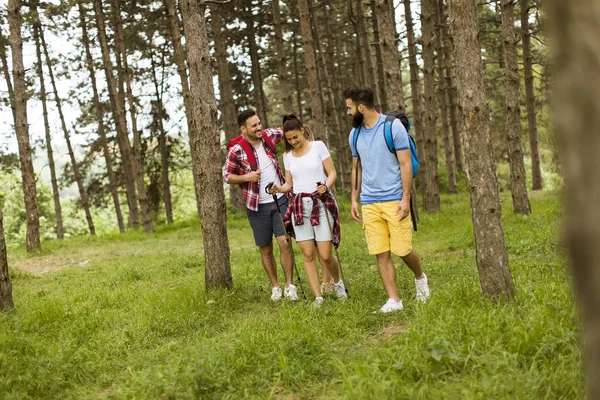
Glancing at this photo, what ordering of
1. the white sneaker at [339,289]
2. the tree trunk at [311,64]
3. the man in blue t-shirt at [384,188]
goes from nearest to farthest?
the man in blue t-shirt at [384,188]
the white sneaker at [339,289]
the tree trunk at [311,64]

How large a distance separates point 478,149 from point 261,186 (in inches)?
123

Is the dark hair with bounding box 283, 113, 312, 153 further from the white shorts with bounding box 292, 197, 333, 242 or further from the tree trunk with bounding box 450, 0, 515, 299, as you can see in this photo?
the tree trunk with bounding box 450, 0, 515, 299

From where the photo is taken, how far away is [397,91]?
494 inches

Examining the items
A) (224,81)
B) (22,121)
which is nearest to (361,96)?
(22,121)

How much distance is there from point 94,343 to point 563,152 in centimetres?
562

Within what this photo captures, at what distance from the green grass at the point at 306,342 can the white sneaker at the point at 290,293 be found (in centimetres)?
32

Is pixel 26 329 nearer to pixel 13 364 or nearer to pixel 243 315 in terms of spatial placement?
pixel 13 364

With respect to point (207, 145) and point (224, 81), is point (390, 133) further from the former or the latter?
point (224, 81)

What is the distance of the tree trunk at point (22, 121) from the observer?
1506 cm

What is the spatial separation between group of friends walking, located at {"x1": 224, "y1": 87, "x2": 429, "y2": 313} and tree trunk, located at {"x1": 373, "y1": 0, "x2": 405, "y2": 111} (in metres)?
5.55

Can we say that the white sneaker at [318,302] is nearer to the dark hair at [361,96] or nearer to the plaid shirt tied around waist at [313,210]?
the plaid shirt tied around waist at [313,210]

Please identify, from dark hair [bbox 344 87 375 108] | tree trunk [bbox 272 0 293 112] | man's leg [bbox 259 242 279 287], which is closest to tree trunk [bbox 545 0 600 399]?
dark hair [bbox 344 87 375 108]

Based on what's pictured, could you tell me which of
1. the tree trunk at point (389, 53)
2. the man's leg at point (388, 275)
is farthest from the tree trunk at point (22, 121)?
the man's leg at point (388, 275)

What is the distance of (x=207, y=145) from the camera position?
755 cm
